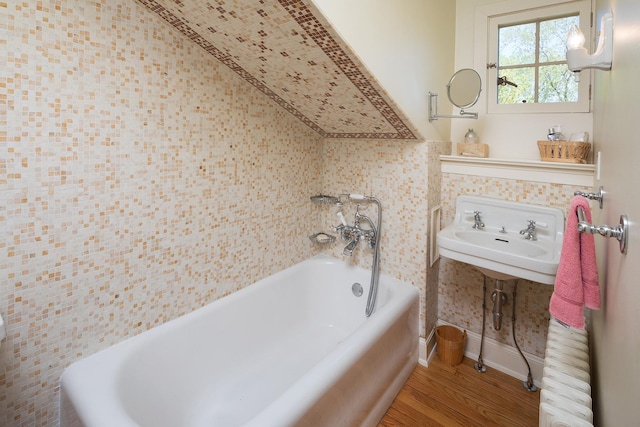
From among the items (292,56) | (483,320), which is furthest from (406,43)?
(483,320)

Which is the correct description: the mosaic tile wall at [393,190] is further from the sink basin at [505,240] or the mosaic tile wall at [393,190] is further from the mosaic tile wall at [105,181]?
the mosaic tile wall at [105,181]

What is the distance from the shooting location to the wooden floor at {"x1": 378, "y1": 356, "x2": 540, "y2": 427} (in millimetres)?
1763

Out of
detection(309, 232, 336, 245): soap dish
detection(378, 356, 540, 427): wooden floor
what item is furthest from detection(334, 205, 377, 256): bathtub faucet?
detection(378, 356, 540, 427): wooden floor

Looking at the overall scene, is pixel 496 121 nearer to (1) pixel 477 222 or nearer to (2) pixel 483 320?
(1) pixel 477 222

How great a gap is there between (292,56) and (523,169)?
4.57 ft

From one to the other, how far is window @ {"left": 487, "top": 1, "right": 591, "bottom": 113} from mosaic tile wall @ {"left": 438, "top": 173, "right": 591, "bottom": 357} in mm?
477

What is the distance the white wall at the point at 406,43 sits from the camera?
54.5 inches

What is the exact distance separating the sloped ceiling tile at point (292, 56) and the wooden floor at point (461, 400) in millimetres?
1469

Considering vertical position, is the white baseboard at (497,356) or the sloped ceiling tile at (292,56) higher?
the sloped ceiling tile at (292,56)

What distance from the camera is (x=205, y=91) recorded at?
1.67 m

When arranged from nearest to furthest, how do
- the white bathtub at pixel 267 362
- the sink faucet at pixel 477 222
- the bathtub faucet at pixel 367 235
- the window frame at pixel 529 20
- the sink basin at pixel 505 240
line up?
1. the white bathtub at pixel 267 362
2. the sink basin at pixel 505 240
3. the window frame at pixel 529 20
4. the sink faucet at pixel 477 222
5. the bathtub faucet at pixel 367 235

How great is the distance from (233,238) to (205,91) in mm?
782

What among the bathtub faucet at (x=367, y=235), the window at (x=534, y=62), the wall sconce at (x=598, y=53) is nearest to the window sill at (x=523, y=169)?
the window at (x=534, y=62)

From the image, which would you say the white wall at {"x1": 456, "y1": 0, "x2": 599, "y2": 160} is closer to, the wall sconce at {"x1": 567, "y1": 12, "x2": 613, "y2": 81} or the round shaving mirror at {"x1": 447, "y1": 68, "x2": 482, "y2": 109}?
the round shaving mirror at {"x1": 447, "y1": 68, "x2": 482, "y2": 109}
